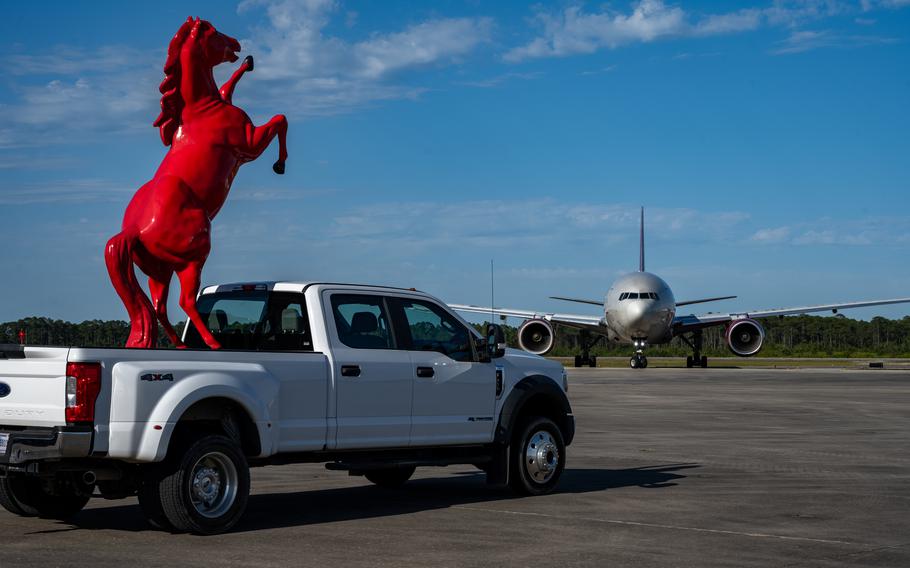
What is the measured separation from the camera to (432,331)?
11336mm

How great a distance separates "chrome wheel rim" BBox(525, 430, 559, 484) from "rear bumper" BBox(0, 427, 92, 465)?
4.78m

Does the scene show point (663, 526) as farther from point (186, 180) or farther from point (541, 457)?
point (186, 180)

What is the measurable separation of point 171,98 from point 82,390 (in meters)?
4.63

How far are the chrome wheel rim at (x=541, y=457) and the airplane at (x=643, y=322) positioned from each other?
35.0 meters

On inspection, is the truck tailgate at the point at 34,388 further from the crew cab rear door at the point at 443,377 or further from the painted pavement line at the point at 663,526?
the painted pavement line at the point at 663,526

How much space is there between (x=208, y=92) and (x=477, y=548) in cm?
589

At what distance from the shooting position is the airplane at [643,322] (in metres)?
50.8

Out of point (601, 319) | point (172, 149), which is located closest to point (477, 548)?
point (172, 149)

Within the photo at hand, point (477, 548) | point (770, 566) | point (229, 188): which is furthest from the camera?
point (229, 188)

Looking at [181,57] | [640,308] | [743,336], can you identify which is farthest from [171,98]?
[743,336]

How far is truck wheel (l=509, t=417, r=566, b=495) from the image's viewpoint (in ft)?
38.9

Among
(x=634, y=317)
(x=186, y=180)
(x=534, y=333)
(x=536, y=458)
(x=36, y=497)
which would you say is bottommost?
(x=36, y=497)

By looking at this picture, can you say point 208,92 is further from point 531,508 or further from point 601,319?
point 601,319

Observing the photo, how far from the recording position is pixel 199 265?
11430 mm
